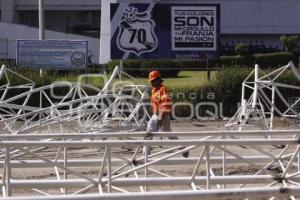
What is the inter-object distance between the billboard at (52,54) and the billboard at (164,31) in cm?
178

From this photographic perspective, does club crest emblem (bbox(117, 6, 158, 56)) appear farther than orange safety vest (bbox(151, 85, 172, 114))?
Yes

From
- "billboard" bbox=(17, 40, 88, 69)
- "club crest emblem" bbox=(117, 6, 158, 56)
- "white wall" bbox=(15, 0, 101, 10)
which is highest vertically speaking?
"white wall" bbox=(15, 0, 101, 10)

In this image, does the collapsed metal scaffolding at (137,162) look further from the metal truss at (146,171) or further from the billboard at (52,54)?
the billboard at (52,54)

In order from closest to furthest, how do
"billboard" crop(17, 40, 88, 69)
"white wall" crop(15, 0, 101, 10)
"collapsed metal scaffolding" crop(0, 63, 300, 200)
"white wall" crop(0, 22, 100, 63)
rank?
"collapsed metal scaffolding" crop(0, 63, 300, 200)
"billboard" crop(17, 40, 88, 69)
"white wall" crop(0, 22, 100, 63)
"white wall" crop(15, 0, 101, 10)

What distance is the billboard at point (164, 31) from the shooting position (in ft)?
105

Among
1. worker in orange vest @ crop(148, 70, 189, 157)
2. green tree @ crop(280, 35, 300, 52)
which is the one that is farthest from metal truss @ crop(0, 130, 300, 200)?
green tree @ crop(280, 35, 300, 52)

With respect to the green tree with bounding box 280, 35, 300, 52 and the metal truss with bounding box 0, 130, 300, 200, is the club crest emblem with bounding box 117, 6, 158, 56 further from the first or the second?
the green tree with bounding box 280, 35, 300, 52

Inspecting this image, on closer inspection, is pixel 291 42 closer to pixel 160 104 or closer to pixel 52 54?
pixel 52 54

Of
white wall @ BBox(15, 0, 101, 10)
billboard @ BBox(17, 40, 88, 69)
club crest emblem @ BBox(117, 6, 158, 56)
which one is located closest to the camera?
billboard @ BBox(17, 40, 88, 69)

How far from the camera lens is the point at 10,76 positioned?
2436cm

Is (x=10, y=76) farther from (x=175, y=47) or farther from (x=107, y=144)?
(x=107, y=144)

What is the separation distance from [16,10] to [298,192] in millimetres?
65335

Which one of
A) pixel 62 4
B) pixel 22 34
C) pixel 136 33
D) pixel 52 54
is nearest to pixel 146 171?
pixel 52 54

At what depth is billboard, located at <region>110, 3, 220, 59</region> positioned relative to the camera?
32.2m
